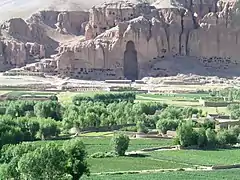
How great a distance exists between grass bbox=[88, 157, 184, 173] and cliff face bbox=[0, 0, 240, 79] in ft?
217

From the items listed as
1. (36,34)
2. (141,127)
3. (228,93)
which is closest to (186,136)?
(141,127)

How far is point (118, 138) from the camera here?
58.5 meters

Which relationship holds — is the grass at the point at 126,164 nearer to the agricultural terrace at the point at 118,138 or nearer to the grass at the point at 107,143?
the agricultural terrace at the point at 118,138

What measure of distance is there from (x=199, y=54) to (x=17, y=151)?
85.1m

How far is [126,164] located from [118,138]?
5183 mm

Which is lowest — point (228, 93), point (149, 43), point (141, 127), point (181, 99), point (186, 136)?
point (181, 99)

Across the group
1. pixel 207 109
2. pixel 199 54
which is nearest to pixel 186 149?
pixel 207 109

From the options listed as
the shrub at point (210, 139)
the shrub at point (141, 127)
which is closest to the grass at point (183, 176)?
the shrub at point (210, 139)

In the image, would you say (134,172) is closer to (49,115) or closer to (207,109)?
(49,115)

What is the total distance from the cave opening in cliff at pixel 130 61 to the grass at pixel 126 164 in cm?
7051

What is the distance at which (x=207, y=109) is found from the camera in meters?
90.8

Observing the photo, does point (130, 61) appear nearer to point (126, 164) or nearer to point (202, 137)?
point (202, 137)

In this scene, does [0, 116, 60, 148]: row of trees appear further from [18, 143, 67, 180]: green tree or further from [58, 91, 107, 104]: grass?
[58, 91, 107, 104]: grass

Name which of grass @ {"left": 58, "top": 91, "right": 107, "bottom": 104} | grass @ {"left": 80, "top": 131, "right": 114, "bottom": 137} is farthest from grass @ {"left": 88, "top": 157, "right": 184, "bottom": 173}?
grass @ {"left": 58, "top": 91, "right": 107, "bottom": 104}
